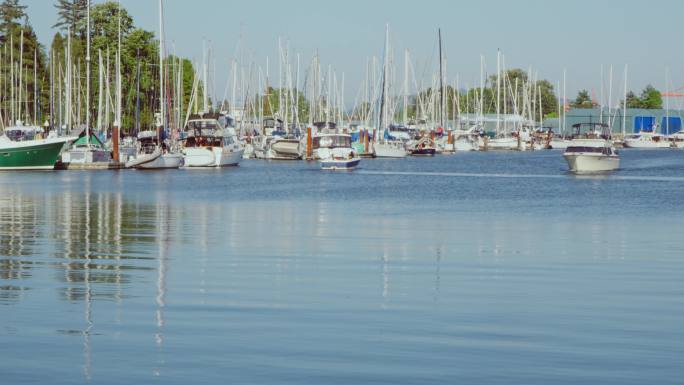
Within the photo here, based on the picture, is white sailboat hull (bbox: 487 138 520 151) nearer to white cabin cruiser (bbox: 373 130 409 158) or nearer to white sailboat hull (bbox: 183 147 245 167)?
white cabin cruiser (bbox: 373 130 409 158)

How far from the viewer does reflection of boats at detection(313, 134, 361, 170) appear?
94688 mm

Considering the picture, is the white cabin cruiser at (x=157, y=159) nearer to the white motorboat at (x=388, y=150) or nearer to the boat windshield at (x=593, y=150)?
the boat windshield at (x=593, y=150)

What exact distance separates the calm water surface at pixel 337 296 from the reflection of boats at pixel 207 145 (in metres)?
45.9

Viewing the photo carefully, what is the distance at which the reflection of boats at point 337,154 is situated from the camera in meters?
94.7

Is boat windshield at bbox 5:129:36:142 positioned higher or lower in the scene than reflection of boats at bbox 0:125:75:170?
higher

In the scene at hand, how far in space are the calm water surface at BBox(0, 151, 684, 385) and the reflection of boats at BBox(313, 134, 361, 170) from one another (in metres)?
46.5

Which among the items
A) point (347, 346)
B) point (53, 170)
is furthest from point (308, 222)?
point (53, 170)

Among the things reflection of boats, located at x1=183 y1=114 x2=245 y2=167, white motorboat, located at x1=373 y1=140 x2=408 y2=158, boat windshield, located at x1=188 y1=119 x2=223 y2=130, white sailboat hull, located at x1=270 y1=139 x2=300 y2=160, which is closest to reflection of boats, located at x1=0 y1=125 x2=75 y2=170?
reflection of boats, located at x1=183 y1=114 x2=245 y2=167

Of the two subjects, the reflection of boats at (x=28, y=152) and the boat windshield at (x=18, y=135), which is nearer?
the reflection of boats at (x=28, y=152)

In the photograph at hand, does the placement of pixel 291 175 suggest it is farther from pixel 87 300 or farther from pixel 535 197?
pixel 87 300

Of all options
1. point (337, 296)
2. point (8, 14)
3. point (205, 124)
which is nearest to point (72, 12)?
point (8, 14)

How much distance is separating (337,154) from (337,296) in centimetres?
7506

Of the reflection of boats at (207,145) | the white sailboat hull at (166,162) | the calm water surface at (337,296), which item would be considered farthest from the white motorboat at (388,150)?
the calm water surface at (337,296)

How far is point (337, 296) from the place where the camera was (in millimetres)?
20891
